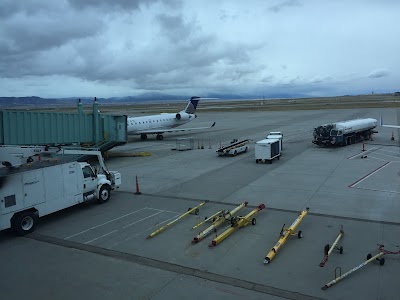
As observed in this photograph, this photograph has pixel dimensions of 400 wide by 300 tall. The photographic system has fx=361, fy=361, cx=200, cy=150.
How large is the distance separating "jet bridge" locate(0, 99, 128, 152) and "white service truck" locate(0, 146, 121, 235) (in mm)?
1868

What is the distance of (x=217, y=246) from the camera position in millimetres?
12586

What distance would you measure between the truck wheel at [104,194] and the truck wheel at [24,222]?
12.8 feet

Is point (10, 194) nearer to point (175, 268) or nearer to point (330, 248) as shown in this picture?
point (175, 268)

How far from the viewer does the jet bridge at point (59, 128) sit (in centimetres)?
1727

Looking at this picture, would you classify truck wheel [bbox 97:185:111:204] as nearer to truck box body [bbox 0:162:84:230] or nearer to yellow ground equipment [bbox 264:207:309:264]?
truck box body [bbox 0:162:84:230]

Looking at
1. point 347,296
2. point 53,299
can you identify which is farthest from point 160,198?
point 347,296

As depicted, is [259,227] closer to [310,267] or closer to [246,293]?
[310,267]

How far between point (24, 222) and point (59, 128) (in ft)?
26.0

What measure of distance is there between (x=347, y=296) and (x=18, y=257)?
409 inches

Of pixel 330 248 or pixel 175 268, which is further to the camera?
pixel 330 248

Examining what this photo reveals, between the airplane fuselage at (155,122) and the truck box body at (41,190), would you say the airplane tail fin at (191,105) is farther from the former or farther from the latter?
the truck box body at (41,190)

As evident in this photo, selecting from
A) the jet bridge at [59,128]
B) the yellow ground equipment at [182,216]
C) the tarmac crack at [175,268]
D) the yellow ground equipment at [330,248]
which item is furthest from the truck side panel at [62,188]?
the yellow ground equipment at [330,248]

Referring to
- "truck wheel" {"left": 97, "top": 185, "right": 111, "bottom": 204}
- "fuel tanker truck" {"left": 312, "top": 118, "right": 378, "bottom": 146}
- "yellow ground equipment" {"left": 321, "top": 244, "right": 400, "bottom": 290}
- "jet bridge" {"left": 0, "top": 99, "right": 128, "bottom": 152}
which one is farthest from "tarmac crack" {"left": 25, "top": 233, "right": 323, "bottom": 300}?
"fuel tanker truck" {"left": 312, "top": 118, "right": 378, "bottom": 146}

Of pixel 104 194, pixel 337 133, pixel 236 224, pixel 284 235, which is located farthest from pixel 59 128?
pixel 337 133
